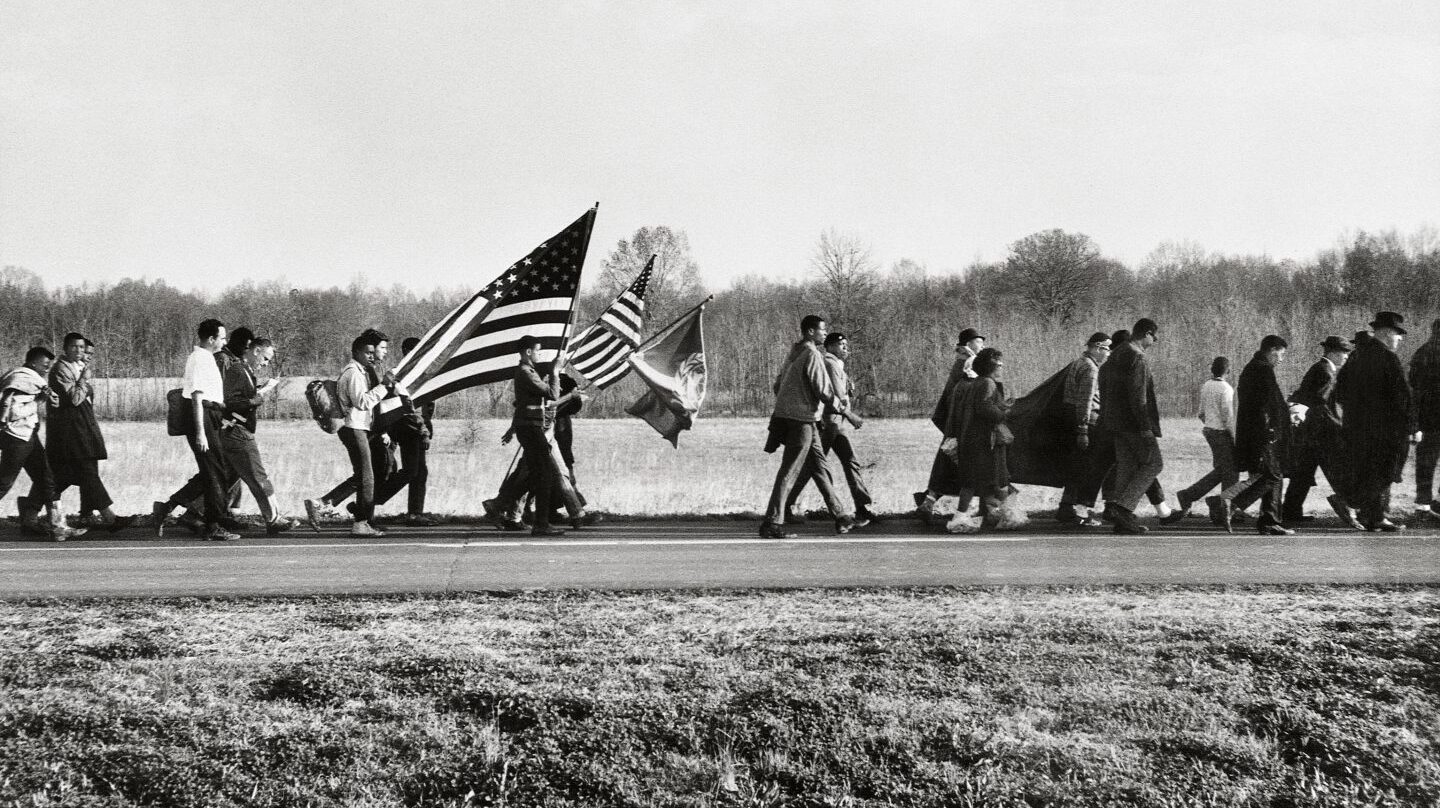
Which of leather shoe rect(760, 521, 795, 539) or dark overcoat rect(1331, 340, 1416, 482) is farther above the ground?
dark overcoat rect(1331, 340, 1416, 482)

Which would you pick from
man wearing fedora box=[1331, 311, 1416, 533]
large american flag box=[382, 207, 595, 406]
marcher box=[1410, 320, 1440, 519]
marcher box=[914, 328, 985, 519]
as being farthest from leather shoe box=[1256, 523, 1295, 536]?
large american flag box=[382, 207, 595, 406]

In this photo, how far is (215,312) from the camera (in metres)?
63.3

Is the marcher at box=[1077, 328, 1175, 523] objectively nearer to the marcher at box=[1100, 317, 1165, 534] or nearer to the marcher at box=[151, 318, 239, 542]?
the marcher at box=[1100, 317, 1165, 534]

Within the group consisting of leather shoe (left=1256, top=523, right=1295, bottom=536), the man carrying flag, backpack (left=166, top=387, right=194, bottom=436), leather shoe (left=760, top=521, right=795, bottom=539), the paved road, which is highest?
the man carrying flag

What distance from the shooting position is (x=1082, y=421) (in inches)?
466

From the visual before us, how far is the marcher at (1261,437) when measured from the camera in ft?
36.4

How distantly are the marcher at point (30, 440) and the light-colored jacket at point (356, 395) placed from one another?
2.75m

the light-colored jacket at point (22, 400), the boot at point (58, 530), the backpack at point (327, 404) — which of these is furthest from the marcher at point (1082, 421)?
the light-colored jacket at point (22, 400)

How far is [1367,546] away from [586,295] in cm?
6067

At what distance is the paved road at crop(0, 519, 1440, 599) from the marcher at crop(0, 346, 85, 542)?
34 centimetres

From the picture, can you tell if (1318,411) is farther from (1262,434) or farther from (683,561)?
(683,561)

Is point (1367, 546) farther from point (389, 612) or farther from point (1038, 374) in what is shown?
point (1038, 374)

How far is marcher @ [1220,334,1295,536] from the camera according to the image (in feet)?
36.4

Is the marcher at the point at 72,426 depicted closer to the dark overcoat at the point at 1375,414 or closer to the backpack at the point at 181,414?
the backpack at the point at 181,414
